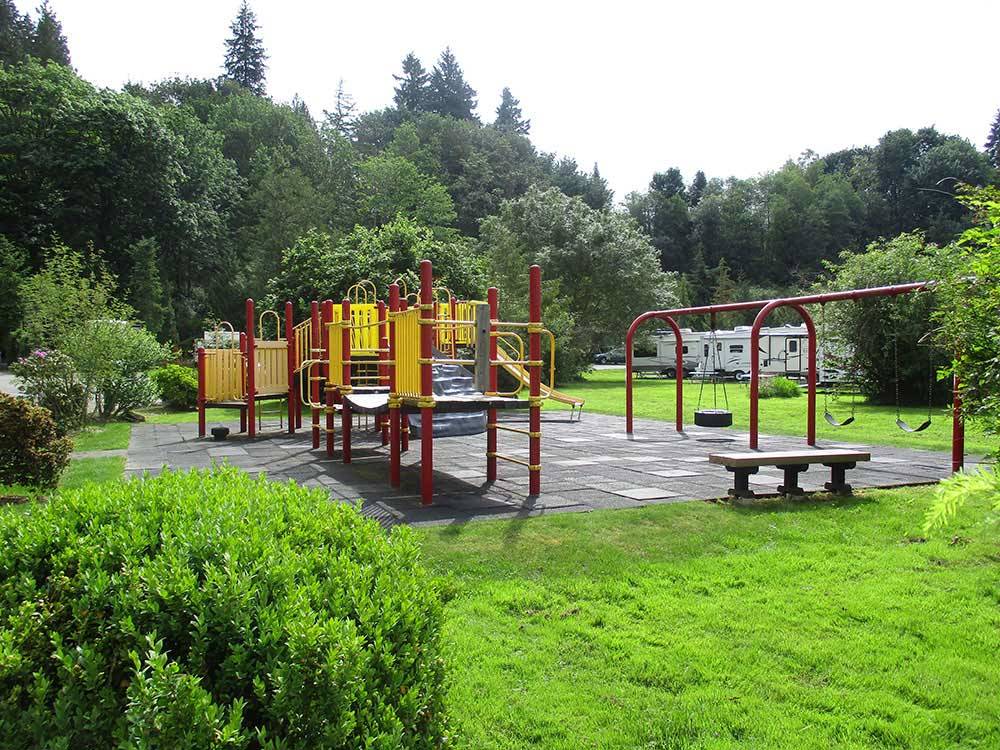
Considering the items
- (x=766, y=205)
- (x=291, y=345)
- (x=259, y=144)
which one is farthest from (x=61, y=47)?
(x=766, y=205)

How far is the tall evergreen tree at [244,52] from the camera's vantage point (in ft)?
241

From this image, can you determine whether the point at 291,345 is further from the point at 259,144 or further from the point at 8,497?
the point at 259,144

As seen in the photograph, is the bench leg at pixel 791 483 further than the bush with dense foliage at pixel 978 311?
Yes

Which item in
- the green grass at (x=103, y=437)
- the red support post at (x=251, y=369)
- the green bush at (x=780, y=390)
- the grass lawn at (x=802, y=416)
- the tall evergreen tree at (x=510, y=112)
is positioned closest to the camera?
the green grass at (x=103, y=437)

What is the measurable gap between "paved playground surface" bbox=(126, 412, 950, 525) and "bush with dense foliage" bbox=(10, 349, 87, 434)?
4.01 feet

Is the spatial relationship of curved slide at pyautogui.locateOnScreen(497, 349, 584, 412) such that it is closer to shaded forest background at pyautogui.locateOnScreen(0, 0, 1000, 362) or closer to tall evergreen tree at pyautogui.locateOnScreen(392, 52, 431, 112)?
shaded forest background at pyautogui.locateOnScreen(0, 0, 1000, 362)

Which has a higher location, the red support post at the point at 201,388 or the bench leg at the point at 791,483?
the red support post at the point at 201,388

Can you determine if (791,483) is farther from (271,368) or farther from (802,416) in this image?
(802,416)

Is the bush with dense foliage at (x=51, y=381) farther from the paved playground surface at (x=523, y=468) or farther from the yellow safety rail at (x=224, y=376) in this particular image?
the yellow safety rail at (x=224, y=376)

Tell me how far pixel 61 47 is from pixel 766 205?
5665 centimetres

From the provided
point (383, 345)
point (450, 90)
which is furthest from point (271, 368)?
point (450, 90)

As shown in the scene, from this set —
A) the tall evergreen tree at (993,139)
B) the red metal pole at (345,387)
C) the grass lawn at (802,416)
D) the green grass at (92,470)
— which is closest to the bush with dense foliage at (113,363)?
the green grass at (92,470)

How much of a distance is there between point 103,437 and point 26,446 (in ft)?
20.1

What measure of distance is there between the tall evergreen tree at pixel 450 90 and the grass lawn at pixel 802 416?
65330 millimetres
